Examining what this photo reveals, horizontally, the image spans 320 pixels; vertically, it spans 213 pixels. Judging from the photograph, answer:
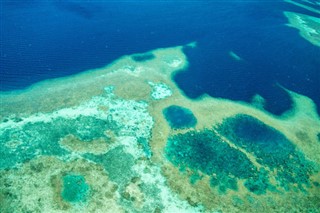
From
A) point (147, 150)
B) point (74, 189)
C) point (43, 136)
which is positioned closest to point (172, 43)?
point (147, 150)

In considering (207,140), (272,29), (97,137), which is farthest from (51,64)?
(272,29)

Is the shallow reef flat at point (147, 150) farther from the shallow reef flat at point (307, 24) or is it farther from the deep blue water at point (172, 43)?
the shallow reef flat at point (307, 24)

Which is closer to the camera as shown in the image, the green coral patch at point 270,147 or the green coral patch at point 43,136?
the green coral patch at point 43,136

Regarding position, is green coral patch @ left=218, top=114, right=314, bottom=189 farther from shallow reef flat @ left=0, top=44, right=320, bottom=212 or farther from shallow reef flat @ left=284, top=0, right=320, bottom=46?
shallow reef flat @ left=284, top=0, right=320, bottom=46

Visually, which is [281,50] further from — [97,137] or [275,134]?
[97,137]

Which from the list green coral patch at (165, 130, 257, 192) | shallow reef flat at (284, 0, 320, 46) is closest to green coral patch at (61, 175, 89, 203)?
green coral patch at (165, 130, 257, 192)

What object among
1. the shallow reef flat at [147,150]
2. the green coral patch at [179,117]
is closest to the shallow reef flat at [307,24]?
the shallow reef flat at [147,150]

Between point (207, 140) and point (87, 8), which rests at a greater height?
point (87, 8)
